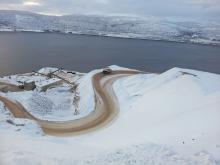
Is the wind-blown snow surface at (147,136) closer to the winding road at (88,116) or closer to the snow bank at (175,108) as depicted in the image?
the snow bank at (175,108)

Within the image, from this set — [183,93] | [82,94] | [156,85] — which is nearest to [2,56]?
[82,94]

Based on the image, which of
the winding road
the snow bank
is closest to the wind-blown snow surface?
the snow bank

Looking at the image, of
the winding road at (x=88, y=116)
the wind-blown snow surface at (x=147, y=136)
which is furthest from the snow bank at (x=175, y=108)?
the winding road at (x=88, y=116)

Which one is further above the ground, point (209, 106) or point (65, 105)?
point (209, 106)

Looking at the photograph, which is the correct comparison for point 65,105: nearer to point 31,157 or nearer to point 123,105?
point 123,105

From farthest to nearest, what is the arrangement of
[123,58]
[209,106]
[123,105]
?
[123,58] → [123,105] → [209,106]

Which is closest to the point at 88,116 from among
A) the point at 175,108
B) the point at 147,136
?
the point at 175,108

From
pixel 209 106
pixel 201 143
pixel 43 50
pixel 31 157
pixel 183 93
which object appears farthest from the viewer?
pixel 43 50

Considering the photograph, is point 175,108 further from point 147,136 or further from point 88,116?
point 88,116
